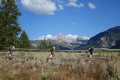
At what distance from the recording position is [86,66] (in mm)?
12062

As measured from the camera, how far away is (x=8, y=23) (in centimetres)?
5094

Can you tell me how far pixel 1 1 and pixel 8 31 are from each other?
5373 millimetres

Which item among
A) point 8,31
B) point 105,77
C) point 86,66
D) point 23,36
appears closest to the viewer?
point 105,77

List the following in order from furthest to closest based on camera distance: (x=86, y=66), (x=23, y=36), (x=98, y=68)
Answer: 1. (x=23, y=36)
2. (x=86, y=66)
3. (x=98, y=68)

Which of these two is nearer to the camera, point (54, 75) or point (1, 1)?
point (54, 75)

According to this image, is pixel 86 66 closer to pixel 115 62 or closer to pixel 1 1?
pixel 115 62

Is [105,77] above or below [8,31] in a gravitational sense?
below

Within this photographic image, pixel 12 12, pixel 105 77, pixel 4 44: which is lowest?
pixel 105 77

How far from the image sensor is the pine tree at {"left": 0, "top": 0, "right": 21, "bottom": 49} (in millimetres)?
50344

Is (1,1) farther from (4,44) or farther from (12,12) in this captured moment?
(4,44)

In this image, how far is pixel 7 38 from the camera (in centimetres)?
5056

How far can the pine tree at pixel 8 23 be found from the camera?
50344mm

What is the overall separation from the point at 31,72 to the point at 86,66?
2266mm

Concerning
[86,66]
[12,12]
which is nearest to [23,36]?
[12,12]
